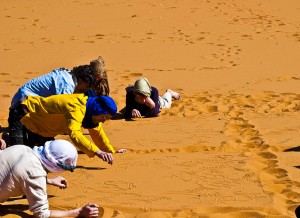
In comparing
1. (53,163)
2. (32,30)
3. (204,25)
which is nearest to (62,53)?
(32,30)

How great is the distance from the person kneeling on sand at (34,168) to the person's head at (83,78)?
84.2 inches

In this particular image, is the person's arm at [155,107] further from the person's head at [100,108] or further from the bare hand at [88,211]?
the bare hand at [88,211]

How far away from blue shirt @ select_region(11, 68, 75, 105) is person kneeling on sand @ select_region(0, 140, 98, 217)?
2351 millimetres

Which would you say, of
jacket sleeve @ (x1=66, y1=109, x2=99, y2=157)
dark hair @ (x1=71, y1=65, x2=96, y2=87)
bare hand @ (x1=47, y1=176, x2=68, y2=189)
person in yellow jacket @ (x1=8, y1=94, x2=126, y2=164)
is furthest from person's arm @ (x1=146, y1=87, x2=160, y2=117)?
bare hand @ (x1=47, y1=176, x2=68, y2=189)

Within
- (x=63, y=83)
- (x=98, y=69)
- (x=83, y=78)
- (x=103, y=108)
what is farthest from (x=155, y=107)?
(x=103, y=108)

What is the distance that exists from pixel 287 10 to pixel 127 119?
14.1 metres

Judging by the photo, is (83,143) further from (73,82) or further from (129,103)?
(129,103)

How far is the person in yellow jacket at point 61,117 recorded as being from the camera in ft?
19.5

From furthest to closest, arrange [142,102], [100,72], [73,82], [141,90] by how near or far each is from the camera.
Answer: [142,102]
[141,90]
[100,72]
[73,82]

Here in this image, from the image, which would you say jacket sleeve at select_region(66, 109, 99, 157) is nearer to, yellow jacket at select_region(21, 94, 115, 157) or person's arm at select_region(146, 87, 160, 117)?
yellow jacket at select_region(21, 94, 115, 157)

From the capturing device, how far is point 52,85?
24.7 feet

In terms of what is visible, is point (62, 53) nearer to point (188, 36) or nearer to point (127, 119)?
point (188, 36)

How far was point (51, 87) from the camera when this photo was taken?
297 inches

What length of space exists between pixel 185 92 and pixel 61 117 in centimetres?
547
